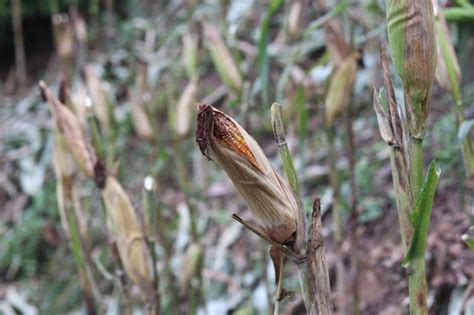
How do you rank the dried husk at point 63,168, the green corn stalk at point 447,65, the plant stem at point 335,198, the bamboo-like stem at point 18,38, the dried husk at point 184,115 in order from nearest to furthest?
the green corn stalk at point 447,65
the dried husk at point 63,168
the plant stem at point 335,198
the dried husk at point 184,115
the bamboo-like stem at point 18,38

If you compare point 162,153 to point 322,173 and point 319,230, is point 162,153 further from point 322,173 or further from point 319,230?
point 319,230

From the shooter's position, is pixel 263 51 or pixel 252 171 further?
pixel 263 51

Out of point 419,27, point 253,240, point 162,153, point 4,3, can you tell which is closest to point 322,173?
point 253,240

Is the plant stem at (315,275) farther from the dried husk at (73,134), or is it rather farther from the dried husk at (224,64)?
the dried husk at (224,64)

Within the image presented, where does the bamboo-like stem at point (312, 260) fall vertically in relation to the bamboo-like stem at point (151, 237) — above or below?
above

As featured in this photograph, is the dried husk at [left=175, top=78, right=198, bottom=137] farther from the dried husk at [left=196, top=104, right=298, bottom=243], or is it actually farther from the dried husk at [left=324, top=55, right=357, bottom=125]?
the dried husk at [left=196, top=104, right=298, bottom=243]

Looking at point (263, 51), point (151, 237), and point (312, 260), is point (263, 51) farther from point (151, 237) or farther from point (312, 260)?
point (312, 260)

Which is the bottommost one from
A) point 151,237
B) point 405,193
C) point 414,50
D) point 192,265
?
point 192,265

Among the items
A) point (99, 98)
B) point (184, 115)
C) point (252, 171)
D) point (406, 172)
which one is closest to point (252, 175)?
point (252, 171)

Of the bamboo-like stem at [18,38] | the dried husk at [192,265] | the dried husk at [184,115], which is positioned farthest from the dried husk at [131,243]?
the bamboo-like stem at [18,38]
